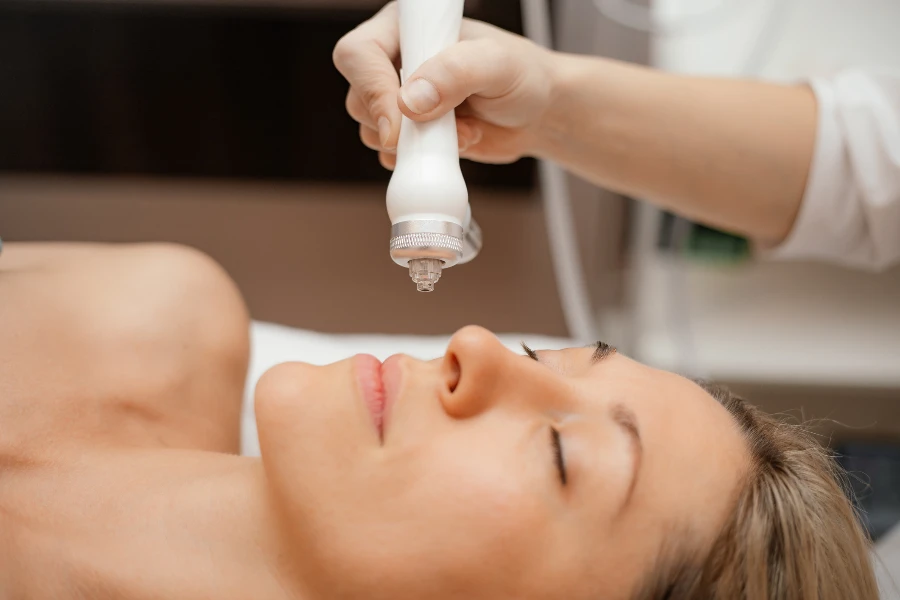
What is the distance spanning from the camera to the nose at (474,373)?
759 millimetres

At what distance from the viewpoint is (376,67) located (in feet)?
2.86

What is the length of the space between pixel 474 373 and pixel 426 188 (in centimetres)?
18

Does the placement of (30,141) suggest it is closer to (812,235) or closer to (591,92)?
(591,92)

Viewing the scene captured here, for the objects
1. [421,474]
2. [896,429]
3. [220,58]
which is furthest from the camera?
[220,58]

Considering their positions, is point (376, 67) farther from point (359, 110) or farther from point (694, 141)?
point (694, 141)

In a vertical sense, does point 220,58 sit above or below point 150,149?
above

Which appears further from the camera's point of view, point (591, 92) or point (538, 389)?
point (591, 92)

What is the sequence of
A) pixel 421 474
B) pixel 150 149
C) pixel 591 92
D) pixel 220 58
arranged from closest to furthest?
pixel 421 474
pixel 591 92
pixel 220 58
pixel 150 149

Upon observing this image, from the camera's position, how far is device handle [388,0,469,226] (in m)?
0.71

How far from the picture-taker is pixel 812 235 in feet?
4.31

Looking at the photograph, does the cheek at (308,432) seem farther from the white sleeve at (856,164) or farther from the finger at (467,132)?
the white sleeve at (856,164)

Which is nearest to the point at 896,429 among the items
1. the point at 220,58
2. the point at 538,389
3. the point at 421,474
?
the point at 538,389

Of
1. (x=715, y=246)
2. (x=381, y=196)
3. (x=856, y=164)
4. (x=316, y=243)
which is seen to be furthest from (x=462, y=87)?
(x=316, y=243)

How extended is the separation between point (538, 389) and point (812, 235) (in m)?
0.76
